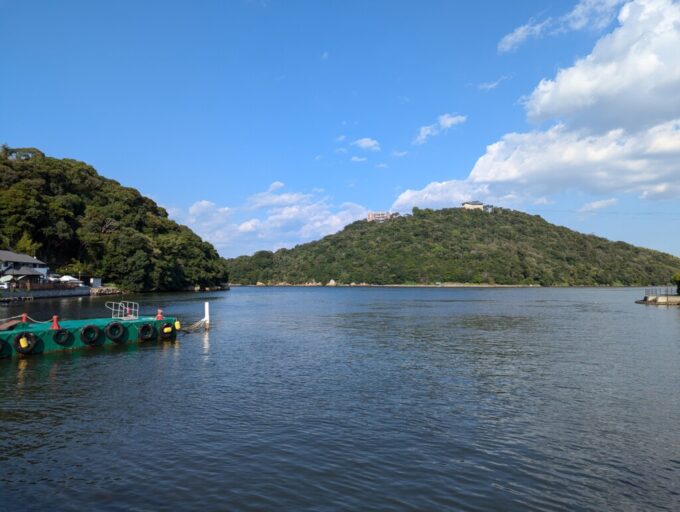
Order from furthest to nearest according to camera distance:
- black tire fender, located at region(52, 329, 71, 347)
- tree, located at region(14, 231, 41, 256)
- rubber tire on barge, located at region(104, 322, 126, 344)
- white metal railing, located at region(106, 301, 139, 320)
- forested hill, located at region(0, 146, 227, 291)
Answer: forested hill, located at region(0, 146, 227, 291) → tree, located at region(14, 231, 41, 256) → white metal railing, located at region(106, 301, 139, 320) → rubber tire on barge, located at region(104, 322, 126, 344) → black tire fender, located at region(52, 329, 71, 347)

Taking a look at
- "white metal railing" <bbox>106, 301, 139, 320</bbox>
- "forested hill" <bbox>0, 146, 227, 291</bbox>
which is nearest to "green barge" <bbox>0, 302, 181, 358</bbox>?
"white metal railing" <bbox>106, 301, 139, 320</bbox>

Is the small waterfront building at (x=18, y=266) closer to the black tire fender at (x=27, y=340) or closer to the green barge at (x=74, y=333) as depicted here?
the green barge at (x=74, y=333)

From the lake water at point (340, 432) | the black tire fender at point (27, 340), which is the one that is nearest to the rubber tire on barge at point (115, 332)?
the lake water at point (340, 432)

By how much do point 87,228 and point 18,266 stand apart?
31762mm

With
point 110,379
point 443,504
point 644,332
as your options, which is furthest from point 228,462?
point 644,332

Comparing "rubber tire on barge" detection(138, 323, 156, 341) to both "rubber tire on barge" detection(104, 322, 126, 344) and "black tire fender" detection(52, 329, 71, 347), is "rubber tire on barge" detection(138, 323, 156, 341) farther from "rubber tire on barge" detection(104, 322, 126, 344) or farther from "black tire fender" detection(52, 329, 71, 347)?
"black tire fender" detection(52, 329, 71, 347)

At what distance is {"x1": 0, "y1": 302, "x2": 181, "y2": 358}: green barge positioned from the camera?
85.9 ft

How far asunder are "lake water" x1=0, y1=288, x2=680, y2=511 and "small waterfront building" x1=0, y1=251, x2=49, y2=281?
5807cm

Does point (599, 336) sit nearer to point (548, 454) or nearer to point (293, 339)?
point (293, 339)

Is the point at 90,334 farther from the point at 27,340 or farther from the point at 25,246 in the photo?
the point at 25,246

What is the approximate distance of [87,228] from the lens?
106188 mm

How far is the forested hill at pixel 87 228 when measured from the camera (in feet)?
297

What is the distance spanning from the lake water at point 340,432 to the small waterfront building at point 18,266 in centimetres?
5807

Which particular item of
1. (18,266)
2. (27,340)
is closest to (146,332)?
(27,340)
